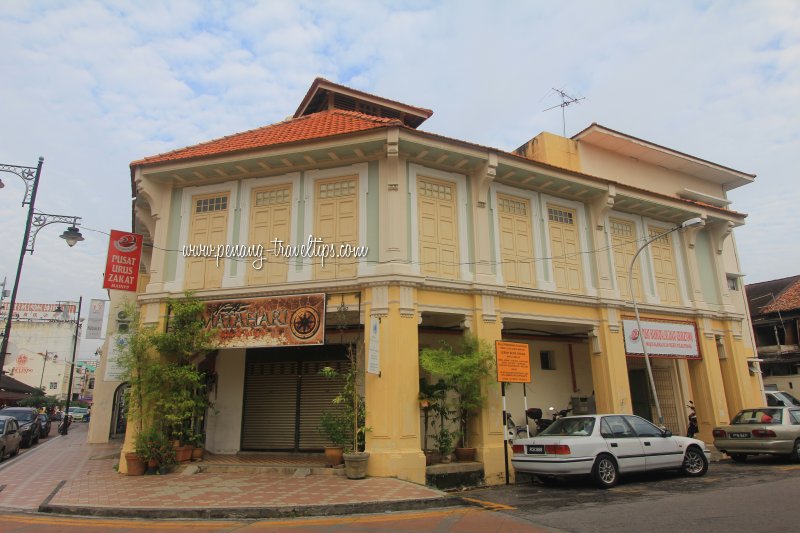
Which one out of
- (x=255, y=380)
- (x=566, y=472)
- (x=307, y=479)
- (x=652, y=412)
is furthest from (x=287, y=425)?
(x=652, y=412)

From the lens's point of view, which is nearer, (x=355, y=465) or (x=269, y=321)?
(x=355, y=465)

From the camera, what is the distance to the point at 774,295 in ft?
117

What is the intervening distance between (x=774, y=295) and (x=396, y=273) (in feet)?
116

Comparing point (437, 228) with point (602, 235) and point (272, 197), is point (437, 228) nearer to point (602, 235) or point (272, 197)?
point (272, 197)

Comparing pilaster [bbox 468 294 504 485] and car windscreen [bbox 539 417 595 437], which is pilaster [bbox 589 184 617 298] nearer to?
pilaster [bbox 468 294 504 485]

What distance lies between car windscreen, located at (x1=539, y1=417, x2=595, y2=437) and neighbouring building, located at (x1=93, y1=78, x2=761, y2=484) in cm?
170

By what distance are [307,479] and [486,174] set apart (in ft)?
28.7

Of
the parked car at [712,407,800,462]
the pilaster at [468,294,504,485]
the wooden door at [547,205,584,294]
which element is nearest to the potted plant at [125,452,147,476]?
the pilaster at [468,294,504,485]

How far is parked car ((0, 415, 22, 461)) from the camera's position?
16.5 metres

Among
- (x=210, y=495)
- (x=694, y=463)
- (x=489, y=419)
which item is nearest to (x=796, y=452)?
(x=694, y=463)

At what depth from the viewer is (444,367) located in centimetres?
1201

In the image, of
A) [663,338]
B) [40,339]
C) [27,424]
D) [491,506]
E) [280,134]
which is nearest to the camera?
[491,506]

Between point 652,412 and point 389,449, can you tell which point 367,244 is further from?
point 652,412

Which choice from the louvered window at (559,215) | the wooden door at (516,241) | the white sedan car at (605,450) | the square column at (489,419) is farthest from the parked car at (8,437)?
the louvered window at (559,215)
